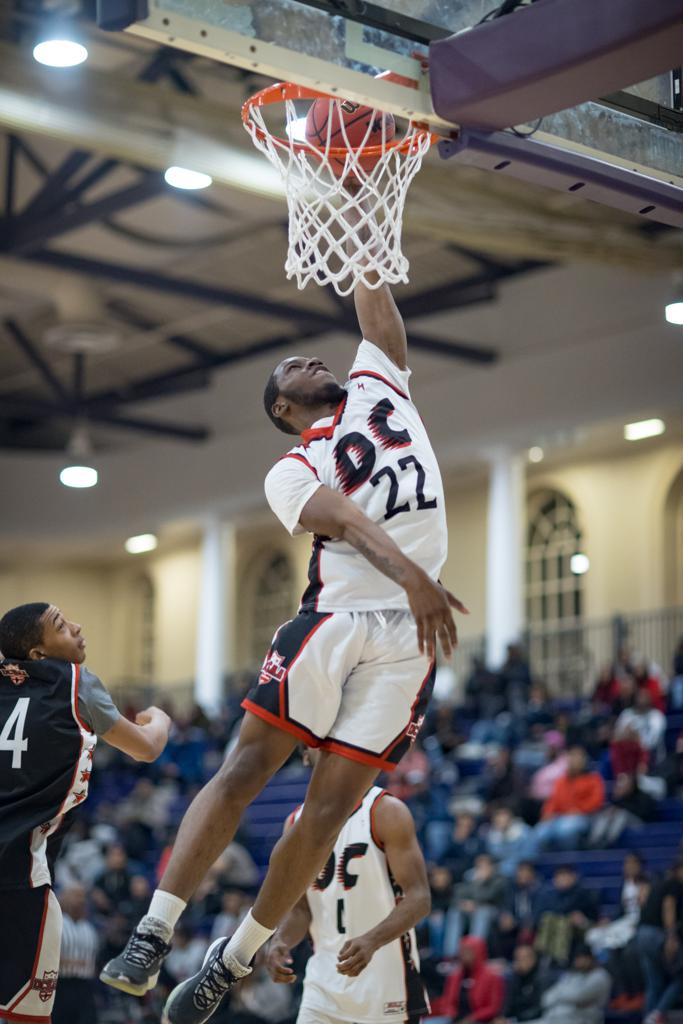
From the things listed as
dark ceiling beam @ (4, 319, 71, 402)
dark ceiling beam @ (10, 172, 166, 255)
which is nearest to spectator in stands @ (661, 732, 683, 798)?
dark ceiling beam @ (10, 172, 166, 255)

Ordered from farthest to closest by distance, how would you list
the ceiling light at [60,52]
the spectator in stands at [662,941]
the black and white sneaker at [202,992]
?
Result: the spectator in stands at [662,941] → the ceiling light at [60,52] → the black and white sneaker at [202,992]

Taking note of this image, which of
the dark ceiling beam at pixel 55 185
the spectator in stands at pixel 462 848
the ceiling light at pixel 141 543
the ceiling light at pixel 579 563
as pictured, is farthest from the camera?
the ceiling light at pixel 141 543

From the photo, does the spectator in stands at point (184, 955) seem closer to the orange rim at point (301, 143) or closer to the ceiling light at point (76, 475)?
the ceiling light at point (76, 475)

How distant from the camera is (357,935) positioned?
718cm

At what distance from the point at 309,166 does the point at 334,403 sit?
3.24 feet

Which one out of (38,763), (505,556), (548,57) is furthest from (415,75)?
(505,556)

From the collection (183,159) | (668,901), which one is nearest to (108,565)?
(183,159)

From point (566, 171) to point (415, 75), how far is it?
67 centimetres

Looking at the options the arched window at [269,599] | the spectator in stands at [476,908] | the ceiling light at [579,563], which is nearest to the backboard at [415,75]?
the spectator in stands at [476,908]

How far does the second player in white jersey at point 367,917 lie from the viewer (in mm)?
7023

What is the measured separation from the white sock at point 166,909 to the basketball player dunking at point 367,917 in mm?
1499

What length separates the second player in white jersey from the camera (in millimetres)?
7023

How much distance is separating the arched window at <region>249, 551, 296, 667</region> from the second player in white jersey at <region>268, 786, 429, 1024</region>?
2196 cm

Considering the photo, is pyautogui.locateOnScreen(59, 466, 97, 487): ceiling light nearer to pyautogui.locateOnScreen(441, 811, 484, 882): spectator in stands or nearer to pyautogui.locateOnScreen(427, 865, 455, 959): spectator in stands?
pyautogui.locateOnScreen(441, 811, 484, 882): spectator in stands
